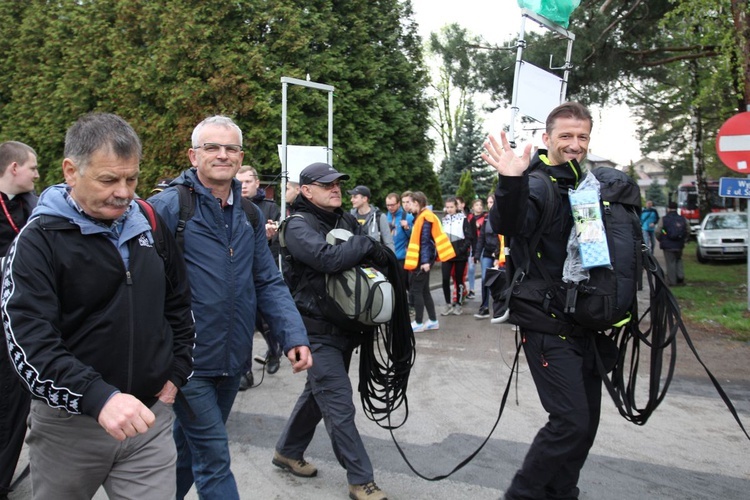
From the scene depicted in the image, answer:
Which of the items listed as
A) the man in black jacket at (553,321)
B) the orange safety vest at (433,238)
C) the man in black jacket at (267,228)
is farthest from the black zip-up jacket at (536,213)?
the orange safety vest at (433,238)

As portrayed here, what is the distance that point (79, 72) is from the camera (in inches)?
823

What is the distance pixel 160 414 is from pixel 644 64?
1608 centimetres

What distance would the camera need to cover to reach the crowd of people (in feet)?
7.24

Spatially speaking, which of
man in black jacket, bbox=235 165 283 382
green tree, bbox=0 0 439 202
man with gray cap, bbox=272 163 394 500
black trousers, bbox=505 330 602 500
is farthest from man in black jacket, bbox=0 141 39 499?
green tree, bbox=0 0 439 202

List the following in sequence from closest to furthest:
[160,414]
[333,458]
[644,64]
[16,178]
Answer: [160,414], [16,178], [333,458], [644,64]

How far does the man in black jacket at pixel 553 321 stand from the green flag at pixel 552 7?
2591mm

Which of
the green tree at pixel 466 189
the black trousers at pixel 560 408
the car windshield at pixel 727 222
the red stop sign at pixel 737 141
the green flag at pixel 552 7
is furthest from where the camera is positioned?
the green tree at pixel 466 189

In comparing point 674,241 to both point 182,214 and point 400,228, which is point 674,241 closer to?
point 400,228

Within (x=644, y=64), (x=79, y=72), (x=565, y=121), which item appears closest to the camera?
(x=565, y=121)

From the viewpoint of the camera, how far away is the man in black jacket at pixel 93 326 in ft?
6.97

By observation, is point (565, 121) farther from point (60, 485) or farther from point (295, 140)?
point (295, 140)

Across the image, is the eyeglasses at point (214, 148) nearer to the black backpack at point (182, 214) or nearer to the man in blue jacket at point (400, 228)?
the black backpack at point (182, 214)

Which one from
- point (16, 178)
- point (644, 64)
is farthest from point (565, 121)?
point (644, 64)

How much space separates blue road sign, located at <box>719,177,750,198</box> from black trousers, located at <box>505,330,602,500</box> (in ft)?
24.9
